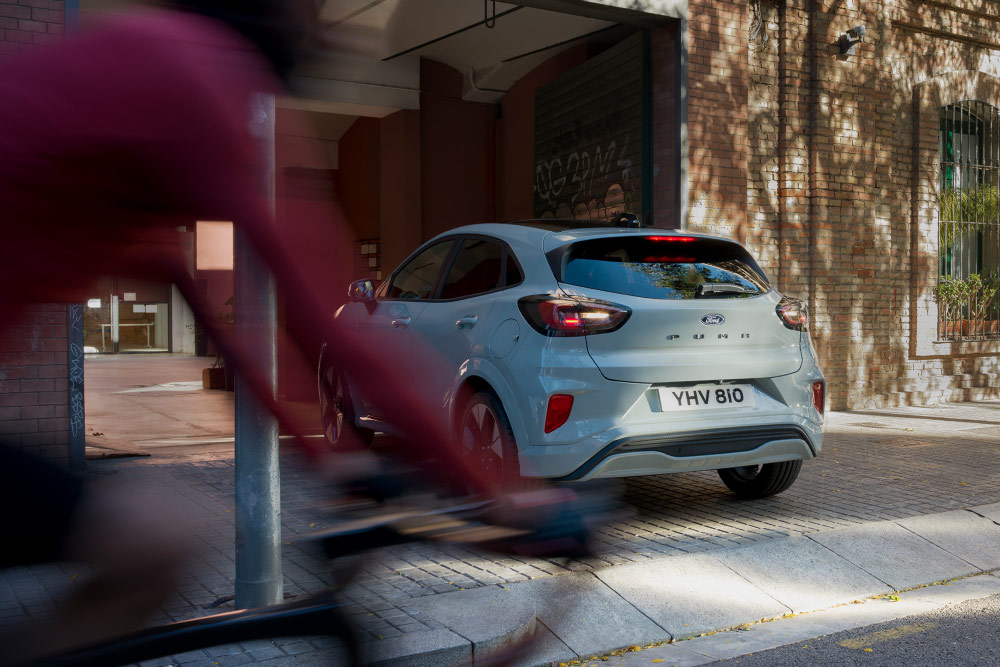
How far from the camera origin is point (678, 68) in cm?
973

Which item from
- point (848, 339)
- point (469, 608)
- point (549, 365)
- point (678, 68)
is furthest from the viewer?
point (848, 339)

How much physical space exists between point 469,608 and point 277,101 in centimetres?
310

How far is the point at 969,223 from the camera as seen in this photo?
41.3 ft

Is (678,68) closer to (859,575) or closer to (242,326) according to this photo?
(859,575)

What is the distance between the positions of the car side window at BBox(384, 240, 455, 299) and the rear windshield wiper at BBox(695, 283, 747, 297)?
1378mm

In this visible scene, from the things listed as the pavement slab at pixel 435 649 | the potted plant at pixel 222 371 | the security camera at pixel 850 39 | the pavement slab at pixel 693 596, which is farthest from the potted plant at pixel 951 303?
the potted plant at pixel 222 371

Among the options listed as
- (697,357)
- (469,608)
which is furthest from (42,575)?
(697,357)

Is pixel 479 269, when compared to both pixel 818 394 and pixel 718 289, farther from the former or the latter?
pixel 818 394

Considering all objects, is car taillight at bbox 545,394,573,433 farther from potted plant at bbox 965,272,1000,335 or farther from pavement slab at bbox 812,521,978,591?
potted plant at bbox 965,272,1000,335

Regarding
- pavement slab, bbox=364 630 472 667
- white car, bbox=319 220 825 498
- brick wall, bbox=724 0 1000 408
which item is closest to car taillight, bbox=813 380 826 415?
white car, bbox=319 220 825 498

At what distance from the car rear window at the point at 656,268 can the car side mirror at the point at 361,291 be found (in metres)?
3.70

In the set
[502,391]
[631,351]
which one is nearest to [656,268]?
[631,351]

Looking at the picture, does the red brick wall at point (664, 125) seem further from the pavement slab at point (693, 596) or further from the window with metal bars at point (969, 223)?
the pavement slab at point (693, 596)

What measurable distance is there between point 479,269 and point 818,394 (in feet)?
6.96
